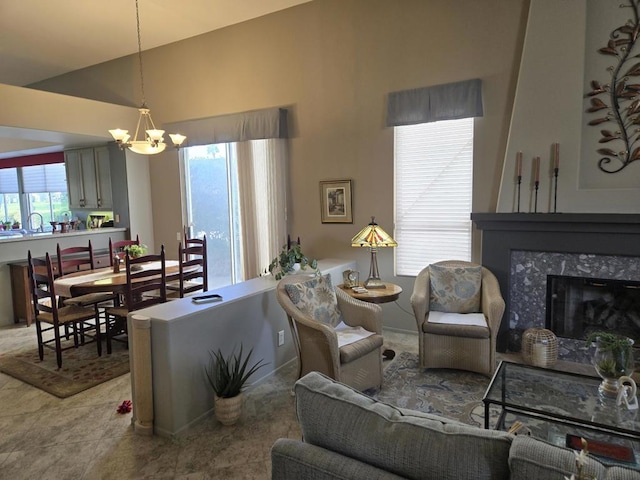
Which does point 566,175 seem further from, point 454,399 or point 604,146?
point 454,399

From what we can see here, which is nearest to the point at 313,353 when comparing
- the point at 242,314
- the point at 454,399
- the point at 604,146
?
the point at 242,314

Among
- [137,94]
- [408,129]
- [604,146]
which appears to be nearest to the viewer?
[604,146]

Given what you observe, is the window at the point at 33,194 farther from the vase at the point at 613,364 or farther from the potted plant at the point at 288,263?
the vase at the point at 613,364

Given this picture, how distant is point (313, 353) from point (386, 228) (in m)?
2.03

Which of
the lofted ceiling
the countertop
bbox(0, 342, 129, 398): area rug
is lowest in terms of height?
bbox(0, 342, 129, 398): area rug

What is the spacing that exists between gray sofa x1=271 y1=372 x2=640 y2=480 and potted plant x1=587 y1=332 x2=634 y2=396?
1.64 m

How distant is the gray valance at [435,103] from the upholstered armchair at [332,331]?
1.98 metres

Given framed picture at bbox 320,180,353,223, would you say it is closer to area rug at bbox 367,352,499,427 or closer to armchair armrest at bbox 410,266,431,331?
armchair armrest at bbox 410,266,431,331

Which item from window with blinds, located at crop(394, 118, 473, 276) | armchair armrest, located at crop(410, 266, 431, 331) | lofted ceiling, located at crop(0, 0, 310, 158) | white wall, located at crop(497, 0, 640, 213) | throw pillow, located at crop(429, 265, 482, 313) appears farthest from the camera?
lofted ceiling, located at crop(0, 0, 310, 158)

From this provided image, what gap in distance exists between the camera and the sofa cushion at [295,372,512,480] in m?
1.01

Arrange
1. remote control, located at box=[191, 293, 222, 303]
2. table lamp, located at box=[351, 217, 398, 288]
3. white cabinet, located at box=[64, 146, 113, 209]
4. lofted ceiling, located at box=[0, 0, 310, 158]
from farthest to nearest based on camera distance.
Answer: white cabinet, located at box=[64, 146, 113, 209], lofted ceiling, located at box=[0, 0, 310, 158], table lamp, located at box=[351, 217, 398, 288], remote control, located at box=[191, 293, 222, 303]

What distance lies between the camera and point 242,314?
3.16m

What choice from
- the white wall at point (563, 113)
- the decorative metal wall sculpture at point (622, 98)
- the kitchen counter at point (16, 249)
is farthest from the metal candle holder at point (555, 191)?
the kitchen counter at point (16, 249)

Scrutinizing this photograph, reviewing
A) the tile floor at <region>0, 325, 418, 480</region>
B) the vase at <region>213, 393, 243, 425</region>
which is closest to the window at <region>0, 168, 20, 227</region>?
the tile floor at <region>0, 325, 418, 480</region>
